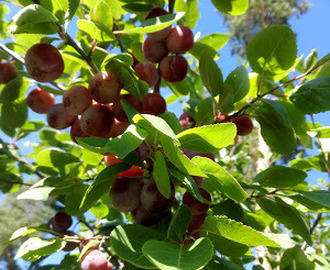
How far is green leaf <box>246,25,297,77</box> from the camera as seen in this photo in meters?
0.86

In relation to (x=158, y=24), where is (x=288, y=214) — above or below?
below

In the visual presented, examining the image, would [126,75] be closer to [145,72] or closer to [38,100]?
[145,72]

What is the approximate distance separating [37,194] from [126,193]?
0.28 m

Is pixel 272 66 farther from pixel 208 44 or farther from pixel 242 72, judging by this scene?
pixel 208 44

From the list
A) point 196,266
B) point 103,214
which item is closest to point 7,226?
point 103,214

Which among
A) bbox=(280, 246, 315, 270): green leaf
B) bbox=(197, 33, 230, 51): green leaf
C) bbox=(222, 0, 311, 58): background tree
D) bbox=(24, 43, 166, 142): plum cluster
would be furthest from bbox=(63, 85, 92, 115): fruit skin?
bbox=(222, 0, 311, 58): background tree

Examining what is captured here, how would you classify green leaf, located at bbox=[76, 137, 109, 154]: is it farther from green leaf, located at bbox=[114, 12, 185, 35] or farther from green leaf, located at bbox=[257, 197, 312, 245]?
green leaf, located at bbox=[257, 197, 312, 245]

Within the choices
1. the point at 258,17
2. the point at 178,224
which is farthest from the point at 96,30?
the point at 258,17

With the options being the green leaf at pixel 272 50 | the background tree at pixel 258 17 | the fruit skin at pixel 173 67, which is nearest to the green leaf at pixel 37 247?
the fruit skin at pixel 173 67

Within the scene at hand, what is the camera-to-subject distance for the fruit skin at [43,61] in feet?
2.68

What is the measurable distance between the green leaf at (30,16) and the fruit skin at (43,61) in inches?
7.1

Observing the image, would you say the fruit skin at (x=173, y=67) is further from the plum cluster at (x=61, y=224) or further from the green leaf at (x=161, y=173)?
the plum cluster at (x=61, y=224)

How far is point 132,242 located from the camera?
66cm

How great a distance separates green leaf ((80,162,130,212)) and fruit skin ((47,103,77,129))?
0.95 feet
